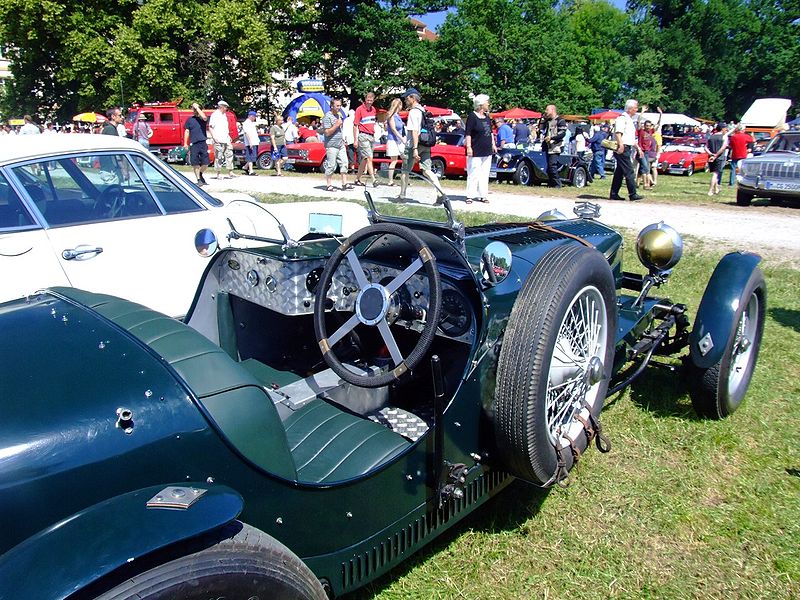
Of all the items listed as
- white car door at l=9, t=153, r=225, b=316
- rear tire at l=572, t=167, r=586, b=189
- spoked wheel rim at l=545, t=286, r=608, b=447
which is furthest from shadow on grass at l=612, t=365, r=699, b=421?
rear tire at l=572, t=167, r=586, b=189

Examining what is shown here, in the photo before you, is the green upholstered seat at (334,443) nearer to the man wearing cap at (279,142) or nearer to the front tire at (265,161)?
the man wearing cap at (279,142)

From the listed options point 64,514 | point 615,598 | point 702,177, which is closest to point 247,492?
point 64,514

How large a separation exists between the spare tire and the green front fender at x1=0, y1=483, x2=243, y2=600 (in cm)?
117

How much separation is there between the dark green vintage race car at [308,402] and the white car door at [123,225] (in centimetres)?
145

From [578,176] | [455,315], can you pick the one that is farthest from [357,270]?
[578,176]

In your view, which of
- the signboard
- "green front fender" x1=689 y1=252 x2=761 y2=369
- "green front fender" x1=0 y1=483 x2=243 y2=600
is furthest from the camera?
the signboard

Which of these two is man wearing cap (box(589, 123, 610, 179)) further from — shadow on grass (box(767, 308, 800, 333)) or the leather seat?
the leather seat

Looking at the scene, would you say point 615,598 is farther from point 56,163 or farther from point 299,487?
point 56,163

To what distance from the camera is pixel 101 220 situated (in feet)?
14.2

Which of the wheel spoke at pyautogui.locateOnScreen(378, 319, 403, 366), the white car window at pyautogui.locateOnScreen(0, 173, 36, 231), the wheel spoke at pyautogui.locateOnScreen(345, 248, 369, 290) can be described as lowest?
the wheel spoke at pyautogui.locateOnScreen(378, 319, 403, 366)

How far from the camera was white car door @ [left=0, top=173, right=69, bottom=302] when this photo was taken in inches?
151

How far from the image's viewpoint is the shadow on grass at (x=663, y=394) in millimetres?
3941

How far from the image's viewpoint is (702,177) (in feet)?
68.6

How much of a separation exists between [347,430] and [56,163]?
3107 millimetres
